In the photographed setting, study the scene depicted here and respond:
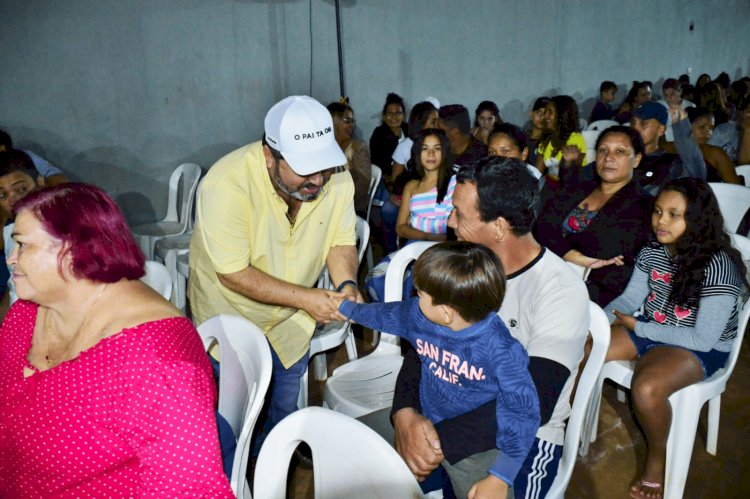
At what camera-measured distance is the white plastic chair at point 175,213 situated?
4.46 m

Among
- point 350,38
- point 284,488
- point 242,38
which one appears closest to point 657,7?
point 350,38

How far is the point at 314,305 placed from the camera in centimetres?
210

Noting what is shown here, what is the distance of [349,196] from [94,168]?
322 centimetres

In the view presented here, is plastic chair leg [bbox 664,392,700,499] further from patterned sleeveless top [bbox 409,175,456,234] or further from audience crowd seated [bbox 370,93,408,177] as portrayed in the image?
audience crowd seated [bbox 370,93,408,177]

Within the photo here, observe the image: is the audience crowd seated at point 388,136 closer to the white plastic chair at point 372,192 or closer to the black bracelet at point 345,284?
the white plastic chair at point 372,192

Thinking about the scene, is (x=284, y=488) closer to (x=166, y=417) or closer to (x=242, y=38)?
(x=166, y=417)

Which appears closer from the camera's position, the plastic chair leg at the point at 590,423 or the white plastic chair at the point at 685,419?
the white plastic chair at the point at 685,419

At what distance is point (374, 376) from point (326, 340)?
45 cm

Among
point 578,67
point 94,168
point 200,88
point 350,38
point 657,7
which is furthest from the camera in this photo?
point 657,7

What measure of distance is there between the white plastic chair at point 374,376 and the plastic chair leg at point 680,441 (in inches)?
45.5

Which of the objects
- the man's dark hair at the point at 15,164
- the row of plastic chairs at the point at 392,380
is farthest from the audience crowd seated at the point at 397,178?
the man's dark hair at the point at 15,164

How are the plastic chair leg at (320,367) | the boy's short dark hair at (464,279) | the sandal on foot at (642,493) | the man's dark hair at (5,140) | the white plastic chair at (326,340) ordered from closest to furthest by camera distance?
the boy's short dark hair at (464,279)
the sandal on foot at (642,493)
the white plastic chair at (326,340)
the plastic chair leg at (320,367)
the man's dark hair at (5,140)

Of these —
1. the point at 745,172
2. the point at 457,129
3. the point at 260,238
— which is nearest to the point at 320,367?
the point at 260,238

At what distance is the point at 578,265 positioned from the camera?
2973 mm
